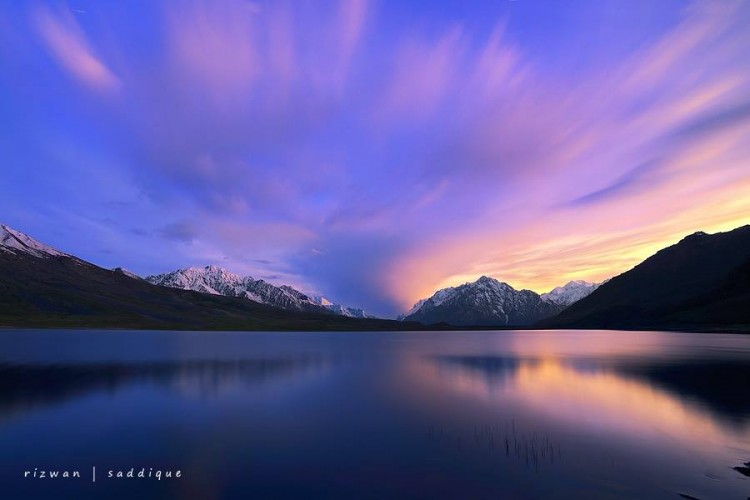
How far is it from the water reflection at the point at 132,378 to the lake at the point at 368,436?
317 millimetres

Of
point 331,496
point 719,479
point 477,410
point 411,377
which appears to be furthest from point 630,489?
point 411,377

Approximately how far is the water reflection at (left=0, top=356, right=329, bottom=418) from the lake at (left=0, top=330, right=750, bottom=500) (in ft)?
1.04

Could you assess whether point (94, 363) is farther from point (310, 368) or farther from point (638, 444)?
point (638, 444)

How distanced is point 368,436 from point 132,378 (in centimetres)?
3701

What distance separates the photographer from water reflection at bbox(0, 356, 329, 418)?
129 ft

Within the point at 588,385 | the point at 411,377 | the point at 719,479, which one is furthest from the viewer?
the point at 411,377

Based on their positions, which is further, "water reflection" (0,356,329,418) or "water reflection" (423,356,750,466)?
"water reflection" (0,356,329,418)

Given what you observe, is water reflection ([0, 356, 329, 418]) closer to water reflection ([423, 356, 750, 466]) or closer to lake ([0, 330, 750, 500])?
lake ([0, 330, 750, 500])

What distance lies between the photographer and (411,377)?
191 ft

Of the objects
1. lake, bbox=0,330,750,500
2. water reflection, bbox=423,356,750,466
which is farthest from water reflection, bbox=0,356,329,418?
water reflection, bbox=423,356,750,466

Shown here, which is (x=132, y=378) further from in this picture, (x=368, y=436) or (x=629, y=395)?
(x=629, y=395)

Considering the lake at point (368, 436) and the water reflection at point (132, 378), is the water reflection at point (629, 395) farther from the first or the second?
the water reflection at point (132, 378)

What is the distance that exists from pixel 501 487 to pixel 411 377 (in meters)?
39.5

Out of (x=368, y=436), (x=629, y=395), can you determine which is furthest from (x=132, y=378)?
(x=629, y=395)
